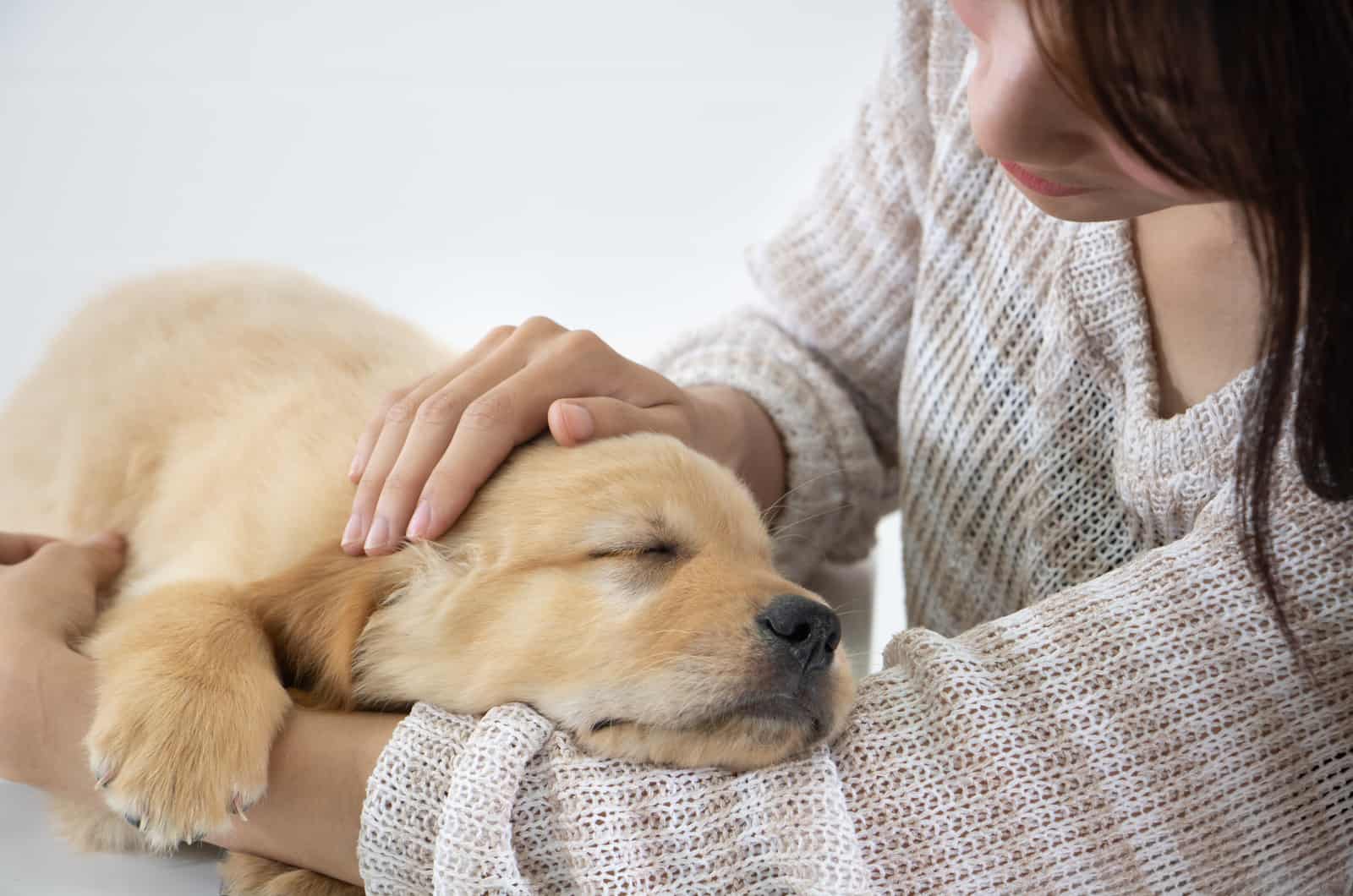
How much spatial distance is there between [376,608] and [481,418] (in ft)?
0.63

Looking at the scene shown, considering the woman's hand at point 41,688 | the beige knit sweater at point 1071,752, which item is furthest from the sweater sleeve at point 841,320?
the woman's hand at point 41,688

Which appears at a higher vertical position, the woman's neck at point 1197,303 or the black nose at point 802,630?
the woman's neck at point 1197,303

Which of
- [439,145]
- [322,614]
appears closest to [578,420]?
[322,614]

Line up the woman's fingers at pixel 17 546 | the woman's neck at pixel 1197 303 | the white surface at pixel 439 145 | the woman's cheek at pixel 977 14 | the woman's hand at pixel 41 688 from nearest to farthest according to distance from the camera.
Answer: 1. the woman's cheek at pixel 977 14
2. the woman's hand at pixel 41 688
3. the woman's neck at pixel 1197 303
4. the woman's fingers at pixel 17 546
5. the white surface at pixel 439 145

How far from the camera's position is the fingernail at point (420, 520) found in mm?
1048

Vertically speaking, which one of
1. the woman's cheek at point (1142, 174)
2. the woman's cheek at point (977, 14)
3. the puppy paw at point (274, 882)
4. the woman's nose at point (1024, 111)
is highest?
the woman's cheek at point (977, 14)

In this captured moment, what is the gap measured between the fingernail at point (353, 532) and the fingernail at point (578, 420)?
0.21m

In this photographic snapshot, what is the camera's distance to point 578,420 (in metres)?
1.09

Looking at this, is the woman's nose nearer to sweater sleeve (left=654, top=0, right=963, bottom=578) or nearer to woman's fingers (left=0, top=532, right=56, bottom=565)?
sweater sleeve (left=654, top=0, right=963, bottom=578)

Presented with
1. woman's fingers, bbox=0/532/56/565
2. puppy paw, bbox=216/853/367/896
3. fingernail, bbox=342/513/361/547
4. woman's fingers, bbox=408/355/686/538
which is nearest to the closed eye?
woman's fingers, bbox=408/355/686/538

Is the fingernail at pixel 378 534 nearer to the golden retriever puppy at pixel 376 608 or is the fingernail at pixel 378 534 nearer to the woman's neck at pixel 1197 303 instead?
the golden retriever puppy at pixel 376 608

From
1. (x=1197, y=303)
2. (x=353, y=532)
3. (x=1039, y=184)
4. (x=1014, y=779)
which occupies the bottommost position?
(x=1014, y=779)

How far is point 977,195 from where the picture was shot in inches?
55.7

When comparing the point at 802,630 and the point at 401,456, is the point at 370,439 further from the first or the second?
the point at 802,630
